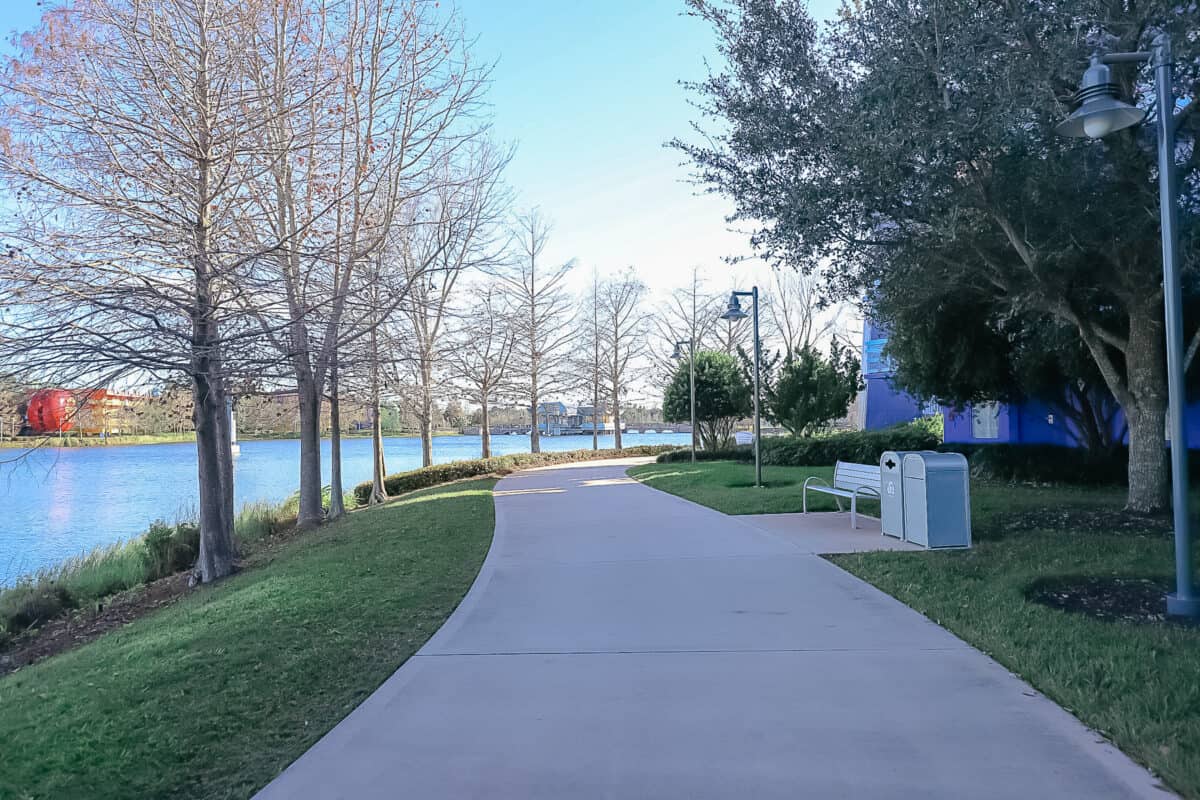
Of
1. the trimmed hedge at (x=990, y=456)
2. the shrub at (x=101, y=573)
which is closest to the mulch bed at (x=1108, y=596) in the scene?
the trimmed hedge at (x=990, y=456)

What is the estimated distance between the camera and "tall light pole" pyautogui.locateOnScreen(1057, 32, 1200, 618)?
5883 millimetres

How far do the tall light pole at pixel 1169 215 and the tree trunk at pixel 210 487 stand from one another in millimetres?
10358

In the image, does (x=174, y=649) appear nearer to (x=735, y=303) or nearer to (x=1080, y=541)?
(x=1080, y=541)

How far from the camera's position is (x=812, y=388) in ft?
86.7

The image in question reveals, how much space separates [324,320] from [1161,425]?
1111 centimetres

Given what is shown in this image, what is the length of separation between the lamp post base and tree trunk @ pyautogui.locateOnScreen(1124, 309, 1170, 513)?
523 centimetres

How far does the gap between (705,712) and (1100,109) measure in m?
5.26

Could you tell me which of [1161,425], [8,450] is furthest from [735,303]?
[8,450]

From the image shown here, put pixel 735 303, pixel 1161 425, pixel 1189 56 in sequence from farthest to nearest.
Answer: pixel 735 303, pixel 1161 425, pixel 1189 56

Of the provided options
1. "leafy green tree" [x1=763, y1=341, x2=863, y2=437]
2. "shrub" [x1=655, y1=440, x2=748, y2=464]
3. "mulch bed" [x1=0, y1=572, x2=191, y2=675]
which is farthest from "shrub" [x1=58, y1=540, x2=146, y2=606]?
"shrub" [x1=655, y1=440, x2=748, y2=464]

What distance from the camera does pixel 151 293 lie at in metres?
8.96

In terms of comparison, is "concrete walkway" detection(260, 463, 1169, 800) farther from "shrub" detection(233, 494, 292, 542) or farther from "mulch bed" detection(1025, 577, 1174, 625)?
"shrub" detection(233, 494, 292, 542)

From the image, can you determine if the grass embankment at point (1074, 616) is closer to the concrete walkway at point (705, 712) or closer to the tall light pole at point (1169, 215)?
the concrete walkway at point (705, 712)

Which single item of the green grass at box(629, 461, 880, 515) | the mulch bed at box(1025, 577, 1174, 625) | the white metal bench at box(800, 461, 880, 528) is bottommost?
the green grass at box(629, 461, 880, 515)
